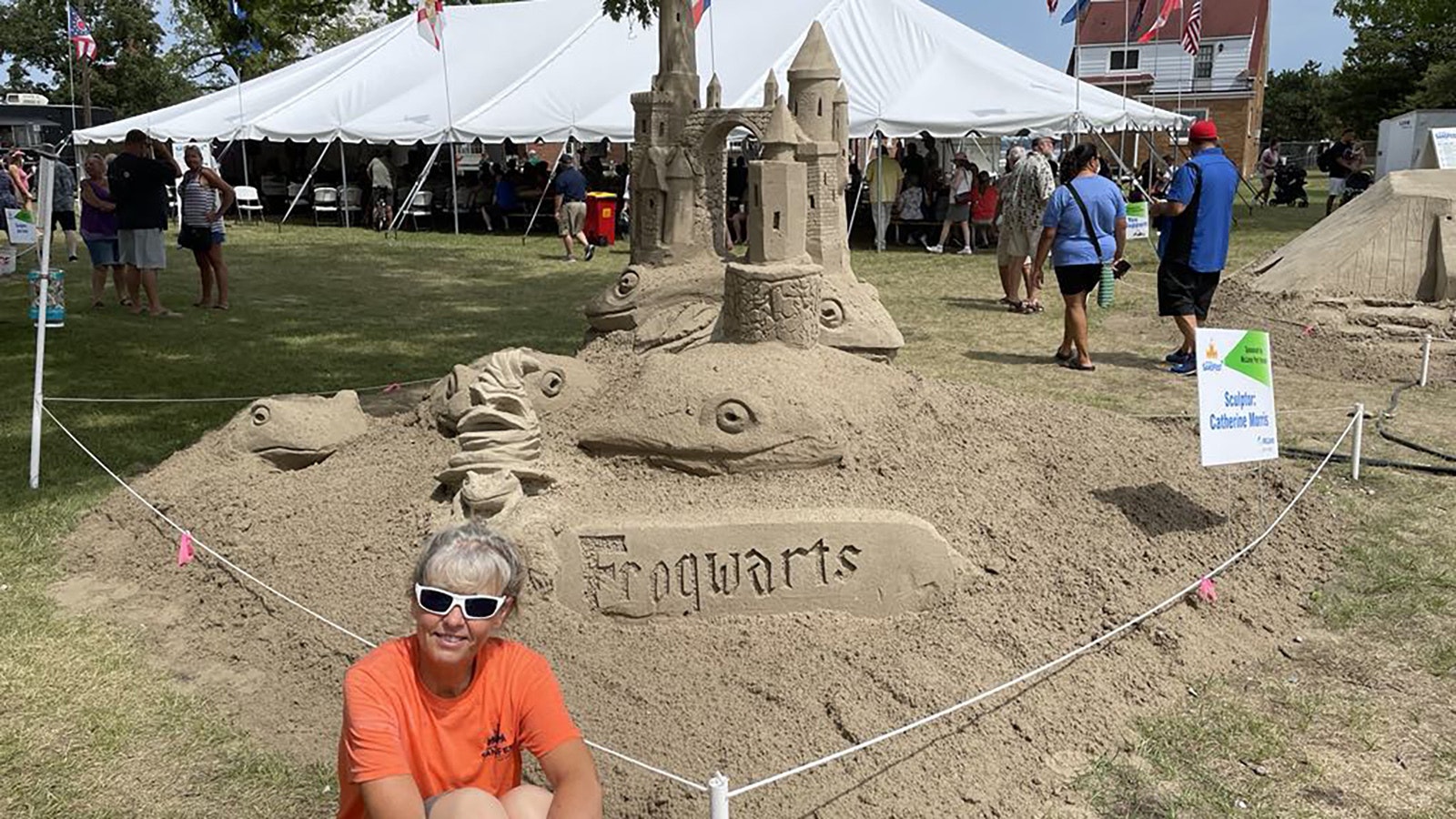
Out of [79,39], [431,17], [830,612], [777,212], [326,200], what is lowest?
[830,612]

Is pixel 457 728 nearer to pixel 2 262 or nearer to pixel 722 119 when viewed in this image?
pixel 722 119

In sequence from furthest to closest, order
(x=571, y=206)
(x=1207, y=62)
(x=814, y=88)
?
(x=1207, y=62)
(x=571, y=206)
(x=814, y=88)

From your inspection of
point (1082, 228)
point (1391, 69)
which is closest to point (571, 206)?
point (1082, 228)

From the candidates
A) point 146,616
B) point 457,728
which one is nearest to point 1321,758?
point 457,728

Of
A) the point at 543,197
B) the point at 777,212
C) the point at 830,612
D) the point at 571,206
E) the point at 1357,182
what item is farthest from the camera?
the point at 1357,182

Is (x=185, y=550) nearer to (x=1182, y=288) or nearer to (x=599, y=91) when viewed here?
(x=1182, y=288)

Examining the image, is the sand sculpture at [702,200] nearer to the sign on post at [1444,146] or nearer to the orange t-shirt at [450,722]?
the orange t-shirt at [450,722]

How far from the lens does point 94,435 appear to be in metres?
6.79

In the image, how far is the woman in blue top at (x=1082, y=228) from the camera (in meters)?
7.95

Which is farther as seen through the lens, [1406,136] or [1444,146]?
[1406,136]

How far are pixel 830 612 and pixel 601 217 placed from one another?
1420 cm

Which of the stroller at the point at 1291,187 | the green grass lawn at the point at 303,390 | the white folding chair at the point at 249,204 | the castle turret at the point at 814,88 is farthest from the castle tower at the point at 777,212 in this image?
the stroller at the point at 1291,187

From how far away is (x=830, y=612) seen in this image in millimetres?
4070

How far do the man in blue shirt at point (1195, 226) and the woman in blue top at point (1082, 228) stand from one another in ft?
1.13
